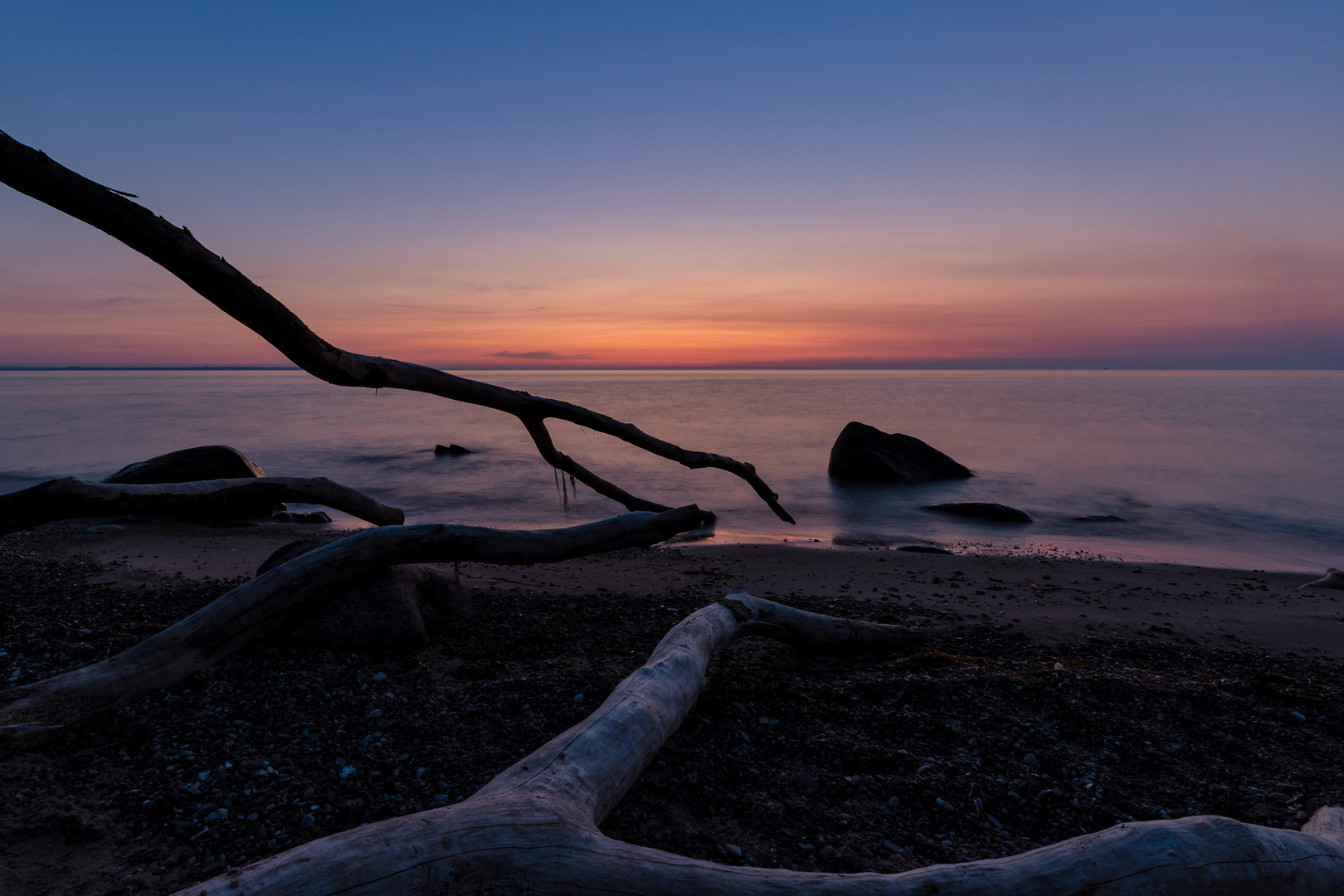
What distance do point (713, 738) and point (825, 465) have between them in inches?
698

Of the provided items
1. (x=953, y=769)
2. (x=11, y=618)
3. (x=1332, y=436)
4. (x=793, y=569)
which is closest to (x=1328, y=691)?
(x=953, y=769)

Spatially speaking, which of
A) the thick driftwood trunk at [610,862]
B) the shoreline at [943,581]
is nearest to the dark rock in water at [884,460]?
the shoreline at [943,581]

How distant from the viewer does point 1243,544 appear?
12.3 meters

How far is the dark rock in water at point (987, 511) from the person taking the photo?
12961 millimetres

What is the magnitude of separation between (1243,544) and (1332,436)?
24099 mm

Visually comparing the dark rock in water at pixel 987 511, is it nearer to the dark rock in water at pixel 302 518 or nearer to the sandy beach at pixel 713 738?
the sandy beach at pixel 713 738

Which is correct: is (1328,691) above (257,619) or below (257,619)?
below

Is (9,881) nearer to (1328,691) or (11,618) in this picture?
(11,618)

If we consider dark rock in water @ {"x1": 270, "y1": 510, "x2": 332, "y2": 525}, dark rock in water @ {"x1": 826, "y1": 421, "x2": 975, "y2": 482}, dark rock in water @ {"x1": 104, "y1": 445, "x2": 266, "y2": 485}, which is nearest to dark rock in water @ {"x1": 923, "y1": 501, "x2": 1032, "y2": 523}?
dark rock in water @ {"x1": 826, "y1": 421, "x2": 975, "y2": 482}

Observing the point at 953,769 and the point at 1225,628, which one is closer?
the point at 953,769

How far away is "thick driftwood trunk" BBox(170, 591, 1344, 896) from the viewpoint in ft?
5.94

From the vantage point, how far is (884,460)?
54.4 feet

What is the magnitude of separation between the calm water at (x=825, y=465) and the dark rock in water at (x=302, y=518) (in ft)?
8.63

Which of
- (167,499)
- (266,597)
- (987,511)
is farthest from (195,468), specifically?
(987,511)
